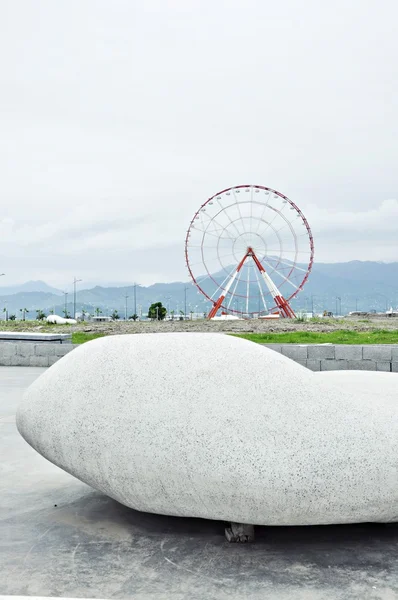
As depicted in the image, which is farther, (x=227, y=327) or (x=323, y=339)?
(x=227, y=327)

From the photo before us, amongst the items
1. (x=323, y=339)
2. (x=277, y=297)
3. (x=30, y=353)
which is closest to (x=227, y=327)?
(x=323, y=339)

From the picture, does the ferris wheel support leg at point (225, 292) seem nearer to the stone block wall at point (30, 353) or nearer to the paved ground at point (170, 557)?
the stone block wall at point (30, 353)

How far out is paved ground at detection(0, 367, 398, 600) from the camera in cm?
340

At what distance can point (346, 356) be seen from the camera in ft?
40.7

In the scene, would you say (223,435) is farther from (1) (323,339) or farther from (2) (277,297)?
(2) (277,297)

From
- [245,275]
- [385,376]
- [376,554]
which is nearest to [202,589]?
[376,554]

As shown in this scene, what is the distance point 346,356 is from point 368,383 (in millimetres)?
7828

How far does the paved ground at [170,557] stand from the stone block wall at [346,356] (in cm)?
805

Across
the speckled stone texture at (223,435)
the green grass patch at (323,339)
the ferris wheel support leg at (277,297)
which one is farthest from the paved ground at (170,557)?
the ferris wheel support leg at (277,297)

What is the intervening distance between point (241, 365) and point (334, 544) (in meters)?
1.25

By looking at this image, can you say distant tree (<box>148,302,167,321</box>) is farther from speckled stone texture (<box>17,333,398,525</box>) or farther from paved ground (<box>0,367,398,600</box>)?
speckled stone texture (<box>17,333,398,525</box>)

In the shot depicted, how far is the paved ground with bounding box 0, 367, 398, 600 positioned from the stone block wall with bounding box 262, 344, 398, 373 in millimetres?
8046

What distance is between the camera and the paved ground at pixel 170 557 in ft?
11.1

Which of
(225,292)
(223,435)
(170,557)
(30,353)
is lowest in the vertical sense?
(170,557)
